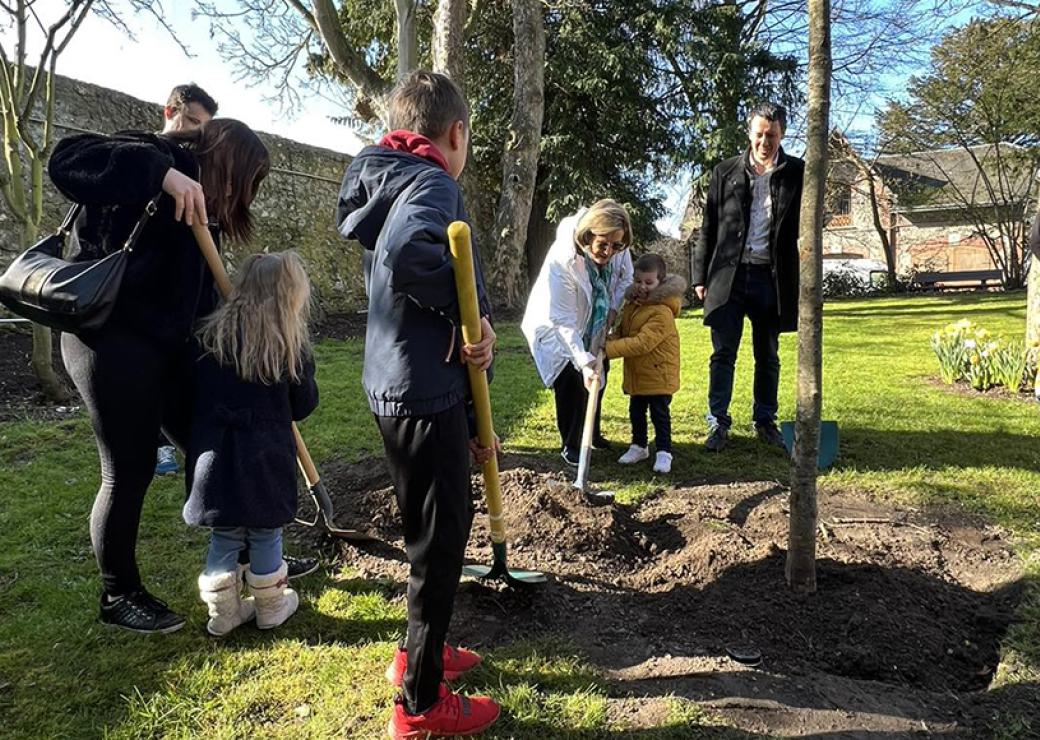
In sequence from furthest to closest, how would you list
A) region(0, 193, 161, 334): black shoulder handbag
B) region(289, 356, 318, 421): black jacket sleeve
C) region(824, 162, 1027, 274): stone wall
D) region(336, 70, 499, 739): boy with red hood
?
1. region(824, 162, 1027, 274): stone wall
2. region(289, 356, 318, 421): black jacket sleeve
3. region(0, 193, 161, 334): black shoulder handbag
4. region(336, 70, 499, 739): boy with red hood

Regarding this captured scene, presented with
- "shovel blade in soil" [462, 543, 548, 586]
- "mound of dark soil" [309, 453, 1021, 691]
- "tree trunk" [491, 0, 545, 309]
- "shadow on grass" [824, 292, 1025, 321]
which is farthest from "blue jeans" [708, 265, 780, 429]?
"shadow on grass" [824, 292, 1025, 321]

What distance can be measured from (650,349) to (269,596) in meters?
2.91

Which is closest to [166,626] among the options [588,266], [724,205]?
[588,266]

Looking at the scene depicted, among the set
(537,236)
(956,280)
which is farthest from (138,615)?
(956,280)

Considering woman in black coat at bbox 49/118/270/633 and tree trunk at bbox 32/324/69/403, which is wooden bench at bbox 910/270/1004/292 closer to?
tree trunk at bbox 32/324/69/403

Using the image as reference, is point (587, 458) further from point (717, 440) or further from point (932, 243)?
point (932, 243)

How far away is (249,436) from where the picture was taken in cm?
257

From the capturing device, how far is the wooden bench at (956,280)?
23.8 metres

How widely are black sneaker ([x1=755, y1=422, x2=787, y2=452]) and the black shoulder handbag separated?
4.26 metres

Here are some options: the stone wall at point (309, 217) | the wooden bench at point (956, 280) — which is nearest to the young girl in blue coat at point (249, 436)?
the stone wall at point (309, 217)

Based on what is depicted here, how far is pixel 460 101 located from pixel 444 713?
1.81 metres

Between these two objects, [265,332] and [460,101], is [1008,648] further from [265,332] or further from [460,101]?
[265,332]

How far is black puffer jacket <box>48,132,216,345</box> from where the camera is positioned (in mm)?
2291

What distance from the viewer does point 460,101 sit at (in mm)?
2072
